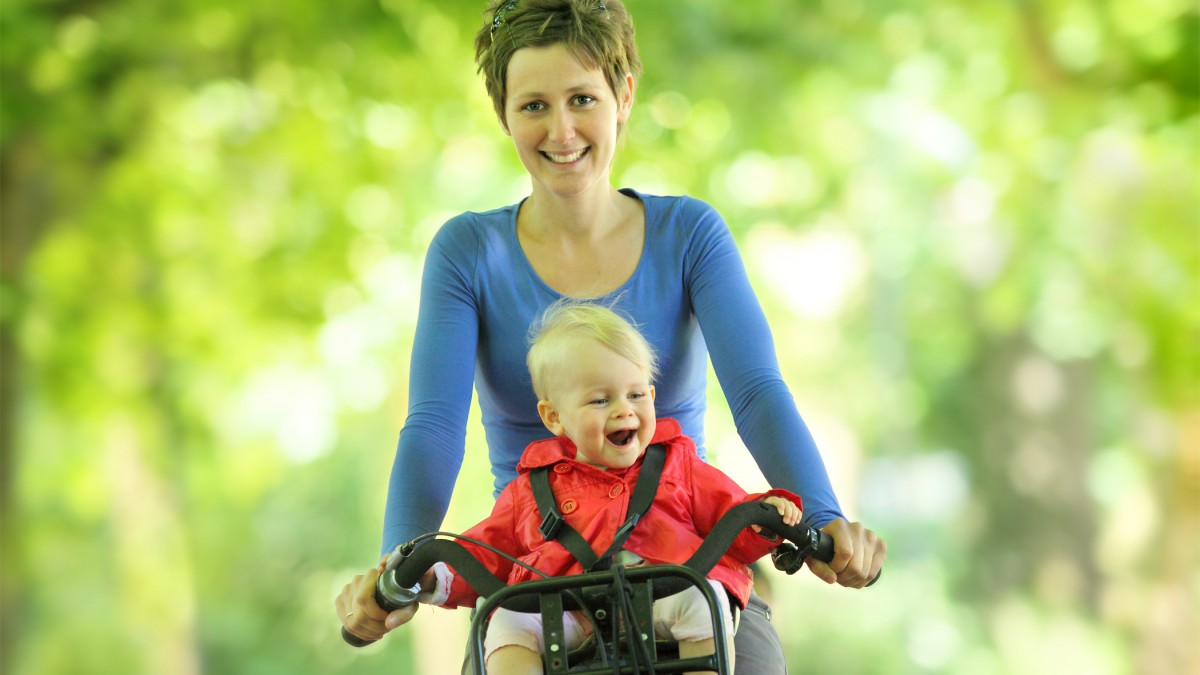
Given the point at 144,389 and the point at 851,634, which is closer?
the point at 144,389

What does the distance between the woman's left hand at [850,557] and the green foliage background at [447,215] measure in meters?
4.66

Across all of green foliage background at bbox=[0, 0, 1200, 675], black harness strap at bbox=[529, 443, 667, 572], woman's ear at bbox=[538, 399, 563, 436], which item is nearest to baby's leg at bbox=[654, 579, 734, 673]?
black harness strap at bbox=[529, 443, 667, 572]

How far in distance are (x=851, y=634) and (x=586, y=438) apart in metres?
8.70

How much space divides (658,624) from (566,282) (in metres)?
0.78

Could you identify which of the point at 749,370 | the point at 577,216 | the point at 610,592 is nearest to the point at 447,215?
the point at 577,216

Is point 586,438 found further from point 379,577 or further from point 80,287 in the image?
point 80,287

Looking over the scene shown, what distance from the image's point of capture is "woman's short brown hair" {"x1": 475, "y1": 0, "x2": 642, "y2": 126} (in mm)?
2414

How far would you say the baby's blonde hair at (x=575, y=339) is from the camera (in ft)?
6.93

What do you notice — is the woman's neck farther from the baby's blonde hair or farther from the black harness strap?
the black harness strap

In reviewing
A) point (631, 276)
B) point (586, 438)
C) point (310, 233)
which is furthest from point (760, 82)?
point (586, 438)

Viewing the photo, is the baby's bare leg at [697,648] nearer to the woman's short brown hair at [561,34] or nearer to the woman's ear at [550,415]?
the woman's ear at [550,415]

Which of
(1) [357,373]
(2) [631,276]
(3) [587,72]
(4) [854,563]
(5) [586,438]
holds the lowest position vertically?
(4) [854,563]

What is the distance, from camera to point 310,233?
782cm

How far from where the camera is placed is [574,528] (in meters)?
2.06
